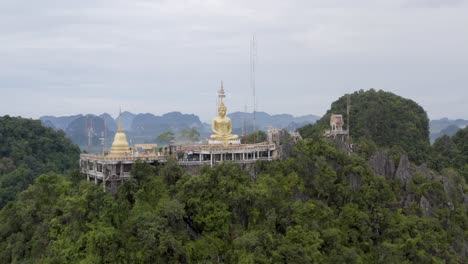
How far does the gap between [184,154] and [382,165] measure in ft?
49.9

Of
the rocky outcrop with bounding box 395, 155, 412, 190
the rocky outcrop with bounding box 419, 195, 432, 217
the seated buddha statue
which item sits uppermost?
the seated buddha statue

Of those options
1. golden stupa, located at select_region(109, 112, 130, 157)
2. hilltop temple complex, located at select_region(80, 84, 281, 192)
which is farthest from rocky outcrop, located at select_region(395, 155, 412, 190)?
golden stupa, located at select_region(109, 112, 130, 157)

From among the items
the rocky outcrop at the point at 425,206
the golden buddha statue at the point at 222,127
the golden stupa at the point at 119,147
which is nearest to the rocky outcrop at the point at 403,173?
the rocky outcrop at the point at 425,206

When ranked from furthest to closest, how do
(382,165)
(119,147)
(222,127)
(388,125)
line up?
(388,125)
(382,165)
(222,127)
(119,147)

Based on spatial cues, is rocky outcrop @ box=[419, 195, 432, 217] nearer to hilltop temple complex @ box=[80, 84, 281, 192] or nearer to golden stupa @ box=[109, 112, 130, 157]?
hilltop temple complex @ box=[80, 84, 281, 192]

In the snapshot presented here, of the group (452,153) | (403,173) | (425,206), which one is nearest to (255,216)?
(425,206)

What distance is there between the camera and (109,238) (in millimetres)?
29547

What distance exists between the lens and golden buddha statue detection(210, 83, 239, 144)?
3822 centimetres

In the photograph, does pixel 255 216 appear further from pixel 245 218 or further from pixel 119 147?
pixel 119 147

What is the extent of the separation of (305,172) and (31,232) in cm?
1880

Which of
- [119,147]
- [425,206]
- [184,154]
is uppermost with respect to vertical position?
[119,147]

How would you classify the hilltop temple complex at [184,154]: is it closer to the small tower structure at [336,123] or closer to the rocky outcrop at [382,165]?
the small tower structure at [336,123]

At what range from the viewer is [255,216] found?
32250 mm

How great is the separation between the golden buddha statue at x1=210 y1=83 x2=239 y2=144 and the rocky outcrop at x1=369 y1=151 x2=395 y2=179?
10.5 metres
